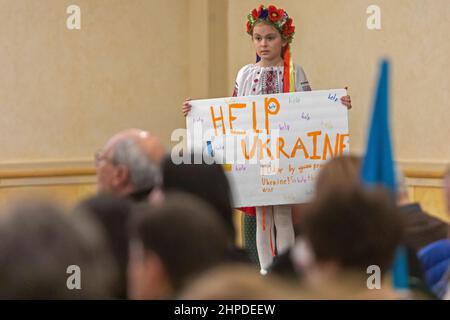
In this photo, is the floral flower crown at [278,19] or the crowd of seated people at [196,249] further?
the floral flower crown at [278,19]

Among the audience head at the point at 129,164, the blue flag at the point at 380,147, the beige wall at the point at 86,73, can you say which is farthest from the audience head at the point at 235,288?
the beige wall at the point at 86,73

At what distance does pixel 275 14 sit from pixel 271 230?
1.23 metres

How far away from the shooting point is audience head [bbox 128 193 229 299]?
7.93ft

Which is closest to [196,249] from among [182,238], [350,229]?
[182,238]

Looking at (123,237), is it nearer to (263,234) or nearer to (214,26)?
(263,234)

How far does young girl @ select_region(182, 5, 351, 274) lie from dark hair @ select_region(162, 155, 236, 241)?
296 centimetres

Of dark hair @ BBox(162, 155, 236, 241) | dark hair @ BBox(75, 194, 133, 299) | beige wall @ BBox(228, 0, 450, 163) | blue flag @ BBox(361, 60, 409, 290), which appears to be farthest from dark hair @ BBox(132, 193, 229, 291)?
beige wall @ BBox(228, 0, 450, 163)

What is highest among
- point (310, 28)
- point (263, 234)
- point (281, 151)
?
point (310, 28)

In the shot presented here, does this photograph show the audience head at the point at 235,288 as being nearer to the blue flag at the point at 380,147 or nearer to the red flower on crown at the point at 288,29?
the blue flag at the point at 380,147

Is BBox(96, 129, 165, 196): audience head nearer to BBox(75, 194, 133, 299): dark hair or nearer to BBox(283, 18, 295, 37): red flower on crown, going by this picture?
BBox(75, 194, 133, 299): dark hair

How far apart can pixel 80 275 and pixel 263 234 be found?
436 centimetres

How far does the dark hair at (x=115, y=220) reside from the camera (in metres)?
3.29
